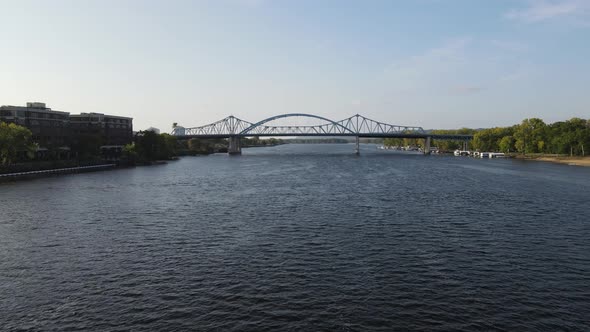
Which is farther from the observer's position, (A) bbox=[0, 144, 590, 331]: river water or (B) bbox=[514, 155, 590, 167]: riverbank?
(B) bbox=[514, 155, 590, 167]: riverbank

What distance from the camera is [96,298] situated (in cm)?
2964

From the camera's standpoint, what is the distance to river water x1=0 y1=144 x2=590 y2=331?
87.4 feet

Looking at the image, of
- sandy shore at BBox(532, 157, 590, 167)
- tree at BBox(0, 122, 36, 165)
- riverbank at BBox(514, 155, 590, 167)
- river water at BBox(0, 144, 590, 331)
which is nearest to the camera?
river water at BBox(0, 144, 590, 331)

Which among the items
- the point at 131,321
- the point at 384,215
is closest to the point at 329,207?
the point at 384,215

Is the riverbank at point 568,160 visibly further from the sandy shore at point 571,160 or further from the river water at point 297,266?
the river water at point 297,266

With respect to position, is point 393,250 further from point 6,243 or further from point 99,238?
point 6,243

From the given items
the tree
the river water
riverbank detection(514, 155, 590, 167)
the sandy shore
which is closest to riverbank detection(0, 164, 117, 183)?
the tree

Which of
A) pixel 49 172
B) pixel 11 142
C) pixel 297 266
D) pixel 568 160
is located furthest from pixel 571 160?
pixel 11 142

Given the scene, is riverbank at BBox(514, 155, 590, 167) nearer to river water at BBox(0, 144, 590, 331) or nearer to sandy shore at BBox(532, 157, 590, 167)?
sandy shore at BBox(532, 157, 590, 167)

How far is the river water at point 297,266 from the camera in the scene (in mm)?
26641

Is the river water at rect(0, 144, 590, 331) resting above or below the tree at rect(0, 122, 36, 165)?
below

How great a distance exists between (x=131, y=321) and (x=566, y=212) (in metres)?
62.9

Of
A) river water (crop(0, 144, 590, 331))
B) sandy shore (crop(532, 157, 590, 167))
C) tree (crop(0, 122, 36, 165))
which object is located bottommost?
river water (crop(0, 144, 590, 331))

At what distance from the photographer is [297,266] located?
36438 mm
